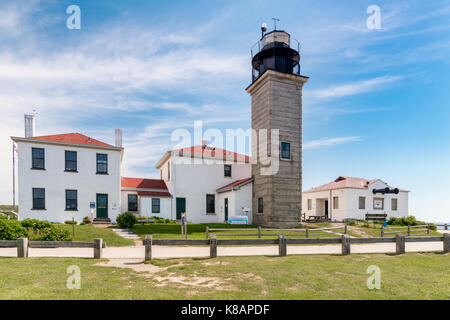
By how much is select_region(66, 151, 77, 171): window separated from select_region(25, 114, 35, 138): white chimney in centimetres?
317

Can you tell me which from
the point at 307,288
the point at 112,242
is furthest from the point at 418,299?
the point at 112,242

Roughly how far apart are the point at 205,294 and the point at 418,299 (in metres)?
4.65

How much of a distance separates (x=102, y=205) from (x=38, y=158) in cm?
642

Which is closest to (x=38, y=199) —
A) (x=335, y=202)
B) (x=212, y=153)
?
(x=212, y=153)

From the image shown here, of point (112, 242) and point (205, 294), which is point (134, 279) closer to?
point (205, 294)

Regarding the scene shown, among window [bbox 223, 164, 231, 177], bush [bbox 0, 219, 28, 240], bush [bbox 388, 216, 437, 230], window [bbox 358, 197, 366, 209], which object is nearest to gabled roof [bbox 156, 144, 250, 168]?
window [bbox 223, 164, 231, 177]

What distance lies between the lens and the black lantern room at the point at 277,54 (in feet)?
79.1

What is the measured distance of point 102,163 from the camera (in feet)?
77.8

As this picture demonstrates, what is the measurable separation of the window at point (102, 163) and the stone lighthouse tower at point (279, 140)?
13.8 m

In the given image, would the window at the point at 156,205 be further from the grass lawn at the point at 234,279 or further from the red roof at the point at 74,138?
the grass lawn at the point at 234,279

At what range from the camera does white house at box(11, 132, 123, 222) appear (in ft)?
70.2

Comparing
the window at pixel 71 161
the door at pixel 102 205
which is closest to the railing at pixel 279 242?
the door at pixel 102 205

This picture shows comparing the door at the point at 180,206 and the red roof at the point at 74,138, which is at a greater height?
the red roof at the point at 74,138

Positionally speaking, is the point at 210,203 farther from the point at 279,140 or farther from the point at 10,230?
the point at 10,230
